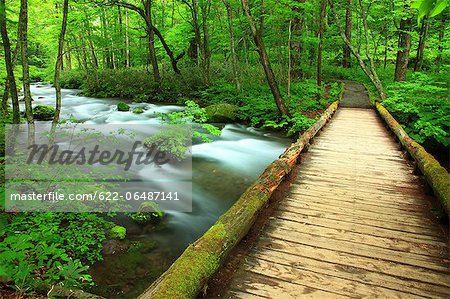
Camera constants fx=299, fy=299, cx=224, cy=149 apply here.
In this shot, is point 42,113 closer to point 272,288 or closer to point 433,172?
point 272,288

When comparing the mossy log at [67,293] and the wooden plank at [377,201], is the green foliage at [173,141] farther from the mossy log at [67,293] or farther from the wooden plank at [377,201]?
→ the mossy log at [67,293]

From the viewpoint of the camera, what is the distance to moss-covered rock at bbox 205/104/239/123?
14.1 m

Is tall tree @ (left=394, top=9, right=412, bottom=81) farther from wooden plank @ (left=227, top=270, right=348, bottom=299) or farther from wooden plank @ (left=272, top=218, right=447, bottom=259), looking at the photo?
wooden plank @ (left=227, top=270, right=348, bottom=299)

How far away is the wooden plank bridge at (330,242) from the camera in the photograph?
2.64m

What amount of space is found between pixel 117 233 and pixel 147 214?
0.83 metres

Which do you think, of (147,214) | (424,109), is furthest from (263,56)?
(147,214)

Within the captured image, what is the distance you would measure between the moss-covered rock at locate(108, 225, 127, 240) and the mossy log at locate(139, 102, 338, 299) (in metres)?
2.67

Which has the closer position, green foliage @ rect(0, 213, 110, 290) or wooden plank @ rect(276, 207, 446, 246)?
wooden plank @ rect(276, 207, 446, 246)

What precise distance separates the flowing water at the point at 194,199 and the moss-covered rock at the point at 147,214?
126mm

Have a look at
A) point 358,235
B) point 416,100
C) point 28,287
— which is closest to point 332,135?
point 416,100

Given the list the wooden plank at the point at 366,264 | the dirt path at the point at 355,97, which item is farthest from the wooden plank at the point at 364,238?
the dirt path at the point at 355,97

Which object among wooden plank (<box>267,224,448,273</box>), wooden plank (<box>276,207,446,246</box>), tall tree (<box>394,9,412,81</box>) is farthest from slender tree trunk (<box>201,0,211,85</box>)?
wooden plank (<box>267,224,448,273</box>)

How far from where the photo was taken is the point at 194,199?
751 cm

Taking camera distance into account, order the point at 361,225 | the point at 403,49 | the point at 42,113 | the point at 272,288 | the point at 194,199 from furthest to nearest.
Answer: the point at 403,49, the point at 42,113, the point at 194,199, the point at 361,225, the point at 272,288
